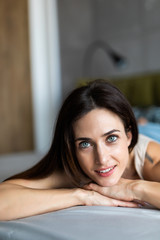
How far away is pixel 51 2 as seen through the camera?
4539 millimetres

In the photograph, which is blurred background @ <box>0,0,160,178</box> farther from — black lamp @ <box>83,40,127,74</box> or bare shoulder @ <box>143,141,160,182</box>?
bare shoulder @ <box>143,141,160,182</box>

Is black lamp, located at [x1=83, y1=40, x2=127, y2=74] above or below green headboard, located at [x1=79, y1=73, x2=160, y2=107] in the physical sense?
above

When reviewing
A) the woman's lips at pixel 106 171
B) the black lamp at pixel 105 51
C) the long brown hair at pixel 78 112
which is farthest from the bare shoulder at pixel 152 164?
the black lamp at pixel 105 51

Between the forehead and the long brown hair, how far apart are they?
0.06 feet

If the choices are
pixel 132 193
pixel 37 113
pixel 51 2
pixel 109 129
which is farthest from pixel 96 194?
pixel 51 2

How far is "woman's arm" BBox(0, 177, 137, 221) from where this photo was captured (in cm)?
117

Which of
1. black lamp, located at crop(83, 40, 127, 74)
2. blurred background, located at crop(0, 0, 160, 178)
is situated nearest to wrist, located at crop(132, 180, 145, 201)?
black lamp, located at crop(83, 40, 127, 74)

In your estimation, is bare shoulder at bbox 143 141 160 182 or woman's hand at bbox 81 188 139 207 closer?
woman's hand at bbox 81 188 139 207

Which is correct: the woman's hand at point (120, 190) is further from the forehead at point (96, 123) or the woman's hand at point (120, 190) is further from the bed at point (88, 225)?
the forehead at point (96, 123)

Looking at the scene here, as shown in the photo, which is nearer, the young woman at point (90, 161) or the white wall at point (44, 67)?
the young woman at point (90, 161)

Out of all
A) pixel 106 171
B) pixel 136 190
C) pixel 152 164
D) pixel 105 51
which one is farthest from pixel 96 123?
pixel 105 51

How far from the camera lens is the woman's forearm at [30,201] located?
117cm

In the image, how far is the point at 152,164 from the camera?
1.45 metres

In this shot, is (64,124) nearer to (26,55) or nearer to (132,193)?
(132,193)
